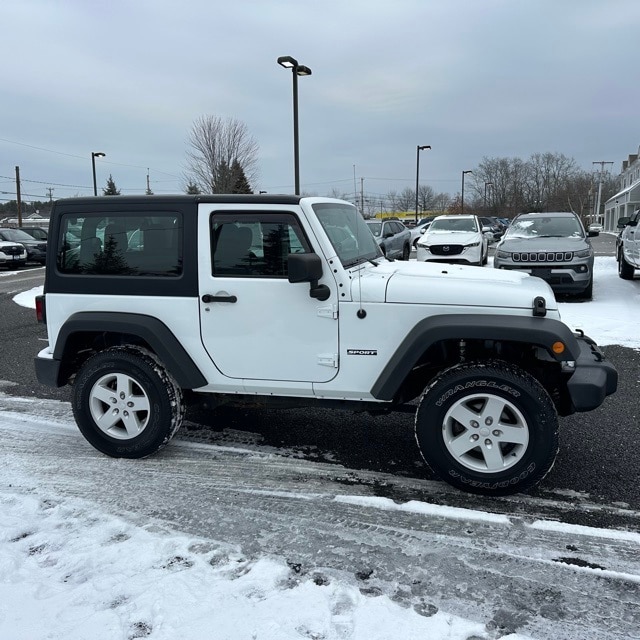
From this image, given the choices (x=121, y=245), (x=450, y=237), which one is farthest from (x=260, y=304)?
(x=450, y=237)

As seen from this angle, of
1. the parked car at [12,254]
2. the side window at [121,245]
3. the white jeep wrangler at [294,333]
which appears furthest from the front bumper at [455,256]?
the parked car at [12,254]

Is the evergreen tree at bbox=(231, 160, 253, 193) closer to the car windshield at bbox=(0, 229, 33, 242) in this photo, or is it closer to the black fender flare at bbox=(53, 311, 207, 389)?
the car windshield at bbox=(0, 229, 33, 242)

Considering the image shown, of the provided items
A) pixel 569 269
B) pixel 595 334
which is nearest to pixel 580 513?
pixel 595 334

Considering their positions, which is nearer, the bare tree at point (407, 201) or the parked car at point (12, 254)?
the parked car at point (12, 254)

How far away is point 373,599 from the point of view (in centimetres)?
249

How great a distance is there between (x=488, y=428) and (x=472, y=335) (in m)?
0.58

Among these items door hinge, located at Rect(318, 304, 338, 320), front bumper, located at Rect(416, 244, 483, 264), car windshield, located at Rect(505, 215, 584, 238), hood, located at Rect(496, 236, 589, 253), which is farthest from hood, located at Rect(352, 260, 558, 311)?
front bumper, located at Rect(416, 244, 483, 264)

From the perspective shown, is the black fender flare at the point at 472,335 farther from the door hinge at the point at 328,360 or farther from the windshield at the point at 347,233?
the windshield at the point at 347,233

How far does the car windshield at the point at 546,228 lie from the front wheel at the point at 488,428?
8304mm

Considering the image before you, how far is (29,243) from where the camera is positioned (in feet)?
74.5

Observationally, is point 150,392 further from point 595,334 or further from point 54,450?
point 595,334

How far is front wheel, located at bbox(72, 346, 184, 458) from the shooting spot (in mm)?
3875

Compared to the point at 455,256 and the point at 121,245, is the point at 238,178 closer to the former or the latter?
the point at 455,256

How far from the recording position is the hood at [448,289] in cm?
337
